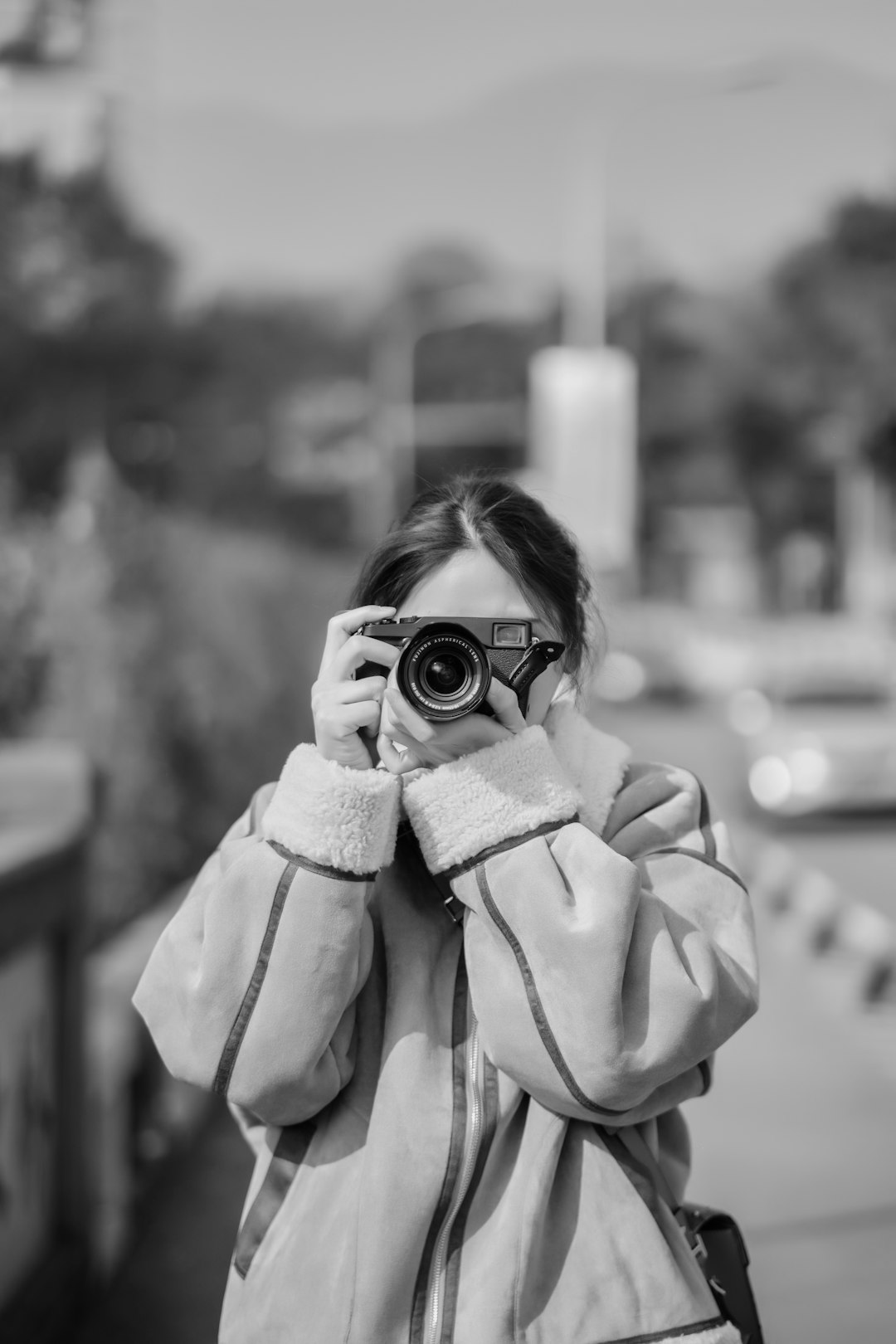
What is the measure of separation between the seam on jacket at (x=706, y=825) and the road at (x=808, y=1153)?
1.70 meters

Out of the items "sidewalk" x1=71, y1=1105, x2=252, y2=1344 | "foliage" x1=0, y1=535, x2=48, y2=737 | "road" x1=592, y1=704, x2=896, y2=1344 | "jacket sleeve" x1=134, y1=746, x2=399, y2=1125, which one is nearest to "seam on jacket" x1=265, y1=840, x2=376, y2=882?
"jacket sleeve" x1=134, y1=746, x2=399, y2=1125

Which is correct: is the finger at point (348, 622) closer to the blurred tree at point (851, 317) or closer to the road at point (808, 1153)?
the road at point (808, 1153)

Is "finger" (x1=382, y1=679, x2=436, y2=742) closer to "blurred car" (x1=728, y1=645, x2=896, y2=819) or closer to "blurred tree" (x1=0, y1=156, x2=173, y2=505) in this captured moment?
"blurred car" (x1=728, y1=645, x2=896, y2=819)

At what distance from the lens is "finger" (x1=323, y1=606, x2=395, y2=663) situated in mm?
1698

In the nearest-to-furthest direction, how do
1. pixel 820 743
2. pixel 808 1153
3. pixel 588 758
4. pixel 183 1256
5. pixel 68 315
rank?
pixel 588 758
pixel 183 1256
pixel 808 1153
pixel 820 743
pixel 68 315

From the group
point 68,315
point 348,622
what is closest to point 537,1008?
point 348,622

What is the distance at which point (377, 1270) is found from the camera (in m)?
1.60

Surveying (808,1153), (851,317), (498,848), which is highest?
(851,317)

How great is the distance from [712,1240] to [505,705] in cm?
76

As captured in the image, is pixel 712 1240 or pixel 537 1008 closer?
pixel 537 1008

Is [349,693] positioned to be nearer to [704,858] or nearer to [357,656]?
[357,656]

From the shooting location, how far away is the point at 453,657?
166cm

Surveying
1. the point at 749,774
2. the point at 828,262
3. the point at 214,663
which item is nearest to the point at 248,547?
the point at 214,663

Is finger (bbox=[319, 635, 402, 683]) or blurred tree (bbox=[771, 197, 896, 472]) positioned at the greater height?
blurred tree (bbox=[771, 197, 896, 472])
